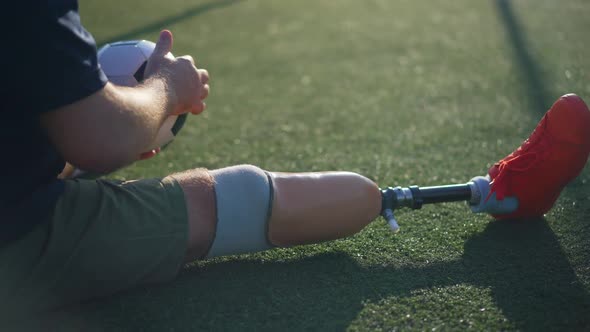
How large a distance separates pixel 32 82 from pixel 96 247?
0.46 meters

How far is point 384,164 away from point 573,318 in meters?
1.17

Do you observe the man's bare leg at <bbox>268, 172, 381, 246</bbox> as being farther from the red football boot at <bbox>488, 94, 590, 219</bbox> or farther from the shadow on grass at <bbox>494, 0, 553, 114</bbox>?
the shadow on grass at <bbox>494, 0, 553, 114</bbox>

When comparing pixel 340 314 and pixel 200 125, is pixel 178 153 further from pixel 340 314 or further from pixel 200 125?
pixel 340 314

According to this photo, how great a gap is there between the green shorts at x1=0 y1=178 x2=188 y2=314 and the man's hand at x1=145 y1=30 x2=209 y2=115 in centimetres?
23

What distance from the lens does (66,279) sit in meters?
1.61

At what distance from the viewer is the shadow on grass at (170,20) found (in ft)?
15.6

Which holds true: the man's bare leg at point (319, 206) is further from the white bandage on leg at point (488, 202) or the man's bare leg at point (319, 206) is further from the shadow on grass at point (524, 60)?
the shadow on grass at point (524, 60)

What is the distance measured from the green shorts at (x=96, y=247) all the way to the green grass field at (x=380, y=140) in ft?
0.29

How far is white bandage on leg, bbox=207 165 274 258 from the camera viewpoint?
1751 mm

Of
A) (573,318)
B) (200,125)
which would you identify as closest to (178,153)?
(200,125)

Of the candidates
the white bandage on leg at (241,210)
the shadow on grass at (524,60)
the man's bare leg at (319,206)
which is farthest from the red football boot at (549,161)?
the shadow on grass at (524,60)

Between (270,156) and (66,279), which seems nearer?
(66,279)

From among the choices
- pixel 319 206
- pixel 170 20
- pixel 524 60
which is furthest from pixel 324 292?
pixel 170 20


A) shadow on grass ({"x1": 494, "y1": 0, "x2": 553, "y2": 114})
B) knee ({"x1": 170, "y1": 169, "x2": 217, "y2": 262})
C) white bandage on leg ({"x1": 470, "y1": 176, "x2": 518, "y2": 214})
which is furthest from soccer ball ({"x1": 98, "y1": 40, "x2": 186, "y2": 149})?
shadow on grass ({"x1": 494, "y1": 0, "x2": 553, "y2": 114})
